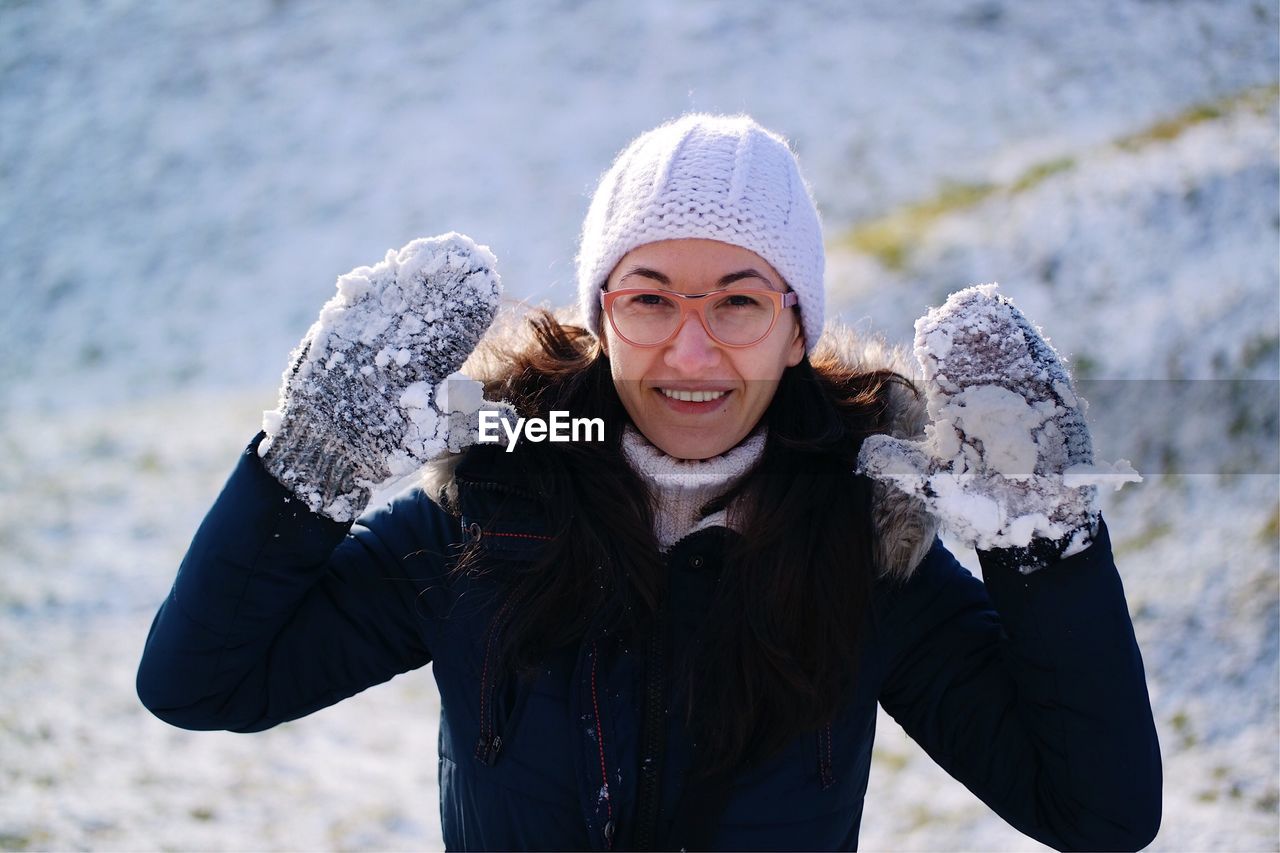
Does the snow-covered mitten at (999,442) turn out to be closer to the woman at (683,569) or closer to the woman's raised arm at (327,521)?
the woman at (683,569)

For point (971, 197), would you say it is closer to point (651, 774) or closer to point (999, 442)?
point (999, 442)

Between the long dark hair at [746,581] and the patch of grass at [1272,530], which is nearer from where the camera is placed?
the long dark hair at [746,581]

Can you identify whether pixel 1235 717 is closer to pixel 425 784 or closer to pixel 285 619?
pixel 425 784

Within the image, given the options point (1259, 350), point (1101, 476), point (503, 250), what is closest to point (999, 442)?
point (1101, 476)

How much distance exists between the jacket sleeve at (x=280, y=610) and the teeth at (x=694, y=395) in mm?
489

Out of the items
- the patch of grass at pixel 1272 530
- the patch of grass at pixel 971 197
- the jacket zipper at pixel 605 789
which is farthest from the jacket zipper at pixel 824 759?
the patch of grass at pixel 971 197

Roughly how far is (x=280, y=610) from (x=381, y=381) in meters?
0.42

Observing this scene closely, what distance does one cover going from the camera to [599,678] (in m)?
1.73

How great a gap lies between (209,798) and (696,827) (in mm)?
2759

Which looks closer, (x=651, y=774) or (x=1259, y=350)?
(x=651, y=774)

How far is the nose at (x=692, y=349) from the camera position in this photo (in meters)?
1.80

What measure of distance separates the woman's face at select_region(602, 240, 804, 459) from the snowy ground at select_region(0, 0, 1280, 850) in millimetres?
756

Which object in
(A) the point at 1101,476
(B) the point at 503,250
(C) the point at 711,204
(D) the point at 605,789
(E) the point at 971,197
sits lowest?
(D) the point at 605,789

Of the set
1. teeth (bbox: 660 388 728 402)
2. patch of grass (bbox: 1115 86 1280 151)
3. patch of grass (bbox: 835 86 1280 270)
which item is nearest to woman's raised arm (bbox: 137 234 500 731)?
teeth (bbox: 660 388 728 402)
